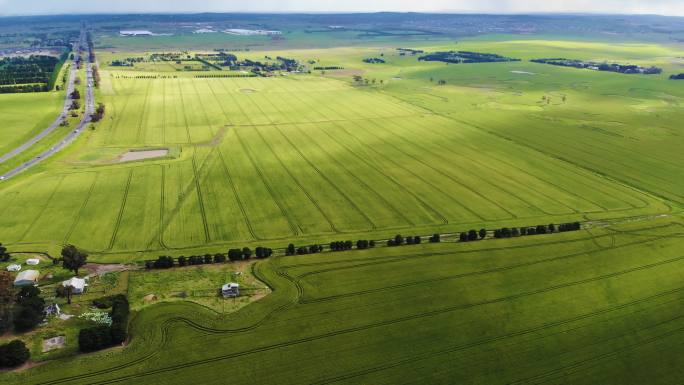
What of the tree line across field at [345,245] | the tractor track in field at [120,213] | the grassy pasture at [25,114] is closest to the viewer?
the tree line across field at [345,245]

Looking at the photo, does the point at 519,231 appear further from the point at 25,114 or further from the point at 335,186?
the point at 25,114

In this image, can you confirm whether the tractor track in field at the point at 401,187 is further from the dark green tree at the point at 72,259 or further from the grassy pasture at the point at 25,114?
the grassy pasture at the point at 25,114

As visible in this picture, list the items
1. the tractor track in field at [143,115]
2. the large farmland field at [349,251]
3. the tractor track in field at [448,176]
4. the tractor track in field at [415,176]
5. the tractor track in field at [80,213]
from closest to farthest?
the large farmland field at [349,251] < the tractor track in field at [80,213] < the tractor track in field at [415,176] < the tractor track in field at [448,176] < the tractor track in field at [143,115]

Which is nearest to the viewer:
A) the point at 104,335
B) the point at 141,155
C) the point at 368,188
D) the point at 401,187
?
the point at 104,335

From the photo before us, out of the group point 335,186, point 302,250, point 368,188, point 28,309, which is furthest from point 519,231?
point 28,309

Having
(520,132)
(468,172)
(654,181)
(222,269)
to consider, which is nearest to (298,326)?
(222,269)

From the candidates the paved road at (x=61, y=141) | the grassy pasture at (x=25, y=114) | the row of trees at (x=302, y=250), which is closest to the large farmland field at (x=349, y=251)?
the row of trees at (x=302, y=250)

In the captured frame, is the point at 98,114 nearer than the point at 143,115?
Yes
